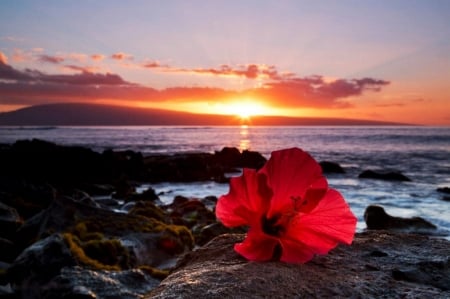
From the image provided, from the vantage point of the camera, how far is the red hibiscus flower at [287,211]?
5.35 feet

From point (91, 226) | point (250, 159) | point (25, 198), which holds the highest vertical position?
point (91, 226)

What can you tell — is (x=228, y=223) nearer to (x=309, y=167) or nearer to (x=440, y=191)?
(x=309, y=167)

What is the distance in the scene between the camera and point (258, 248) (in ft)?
5.38

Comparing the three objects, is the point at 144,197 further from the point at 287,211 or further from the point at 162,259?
the point at 287,211

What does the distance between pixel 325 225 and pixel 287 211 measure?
0.49 feet

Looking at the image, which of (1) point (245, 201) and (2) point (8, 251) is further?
(2) point (8, 251)

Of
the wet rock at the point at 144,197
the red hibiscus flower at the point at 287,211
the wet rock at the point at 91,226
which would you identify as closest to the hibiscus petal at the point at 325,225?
the red hibiscus flower at the point at 287,211

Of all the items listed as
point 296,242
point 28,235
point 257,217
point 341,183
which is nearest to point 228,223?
point 257,217

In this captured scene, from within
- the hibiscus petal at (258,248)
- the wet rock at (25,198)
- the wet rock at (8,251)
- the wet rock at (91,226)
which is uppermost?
the hibiscus petal at (258,248)

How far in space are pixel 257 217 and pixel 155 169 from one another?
24.2 m

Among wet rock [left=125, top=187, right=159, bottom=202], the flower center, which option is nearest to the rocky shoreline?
the flower center

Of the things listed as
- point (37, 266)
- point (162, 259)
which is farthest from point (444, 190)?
point (37, 266)

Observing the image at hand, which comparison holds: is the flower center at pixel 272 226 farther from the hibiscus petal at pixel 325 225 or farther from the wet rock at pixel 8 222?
the wet rock at pixel 8 222

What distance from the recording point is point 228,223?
169 cm
